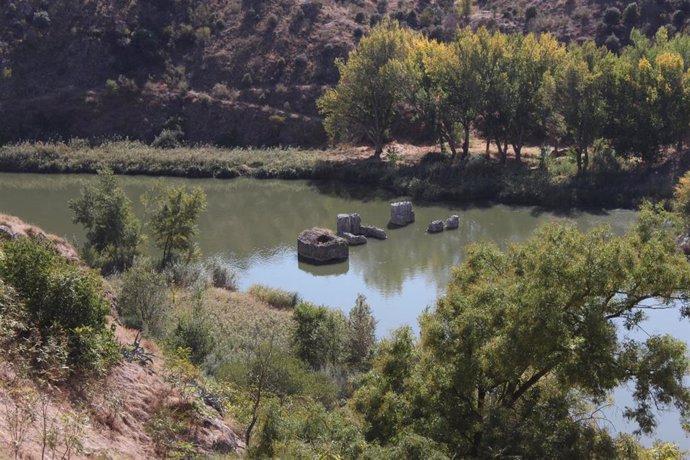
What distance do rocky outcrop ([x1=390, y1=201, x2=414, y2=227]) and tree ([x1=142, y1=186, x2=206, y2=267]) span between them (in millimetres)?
13197

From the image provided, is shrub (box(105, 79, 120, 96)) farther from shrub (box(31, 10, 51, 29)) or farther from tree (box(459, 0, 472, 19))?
tree (box(459, 0, 472, 19))

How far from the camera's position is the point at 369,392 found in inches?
665

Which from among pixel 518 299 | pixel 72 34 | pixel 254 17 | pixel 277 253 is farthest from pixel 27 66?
pixel 518 299

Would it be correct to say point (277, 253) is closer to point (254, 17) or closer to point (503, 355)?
point (503, 355)

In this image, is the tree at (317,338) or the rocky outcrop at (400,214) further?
the rocky outcrop at (400,214)

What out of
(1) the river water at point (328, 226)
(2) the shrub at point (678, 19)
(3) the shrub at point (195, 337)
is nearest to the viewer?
(3) the shrub at point (195, 337)

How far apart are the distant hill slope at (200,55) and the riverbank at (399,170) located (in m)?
3.77

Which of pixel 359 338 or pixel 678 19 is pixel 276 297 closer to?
pixel 359 338

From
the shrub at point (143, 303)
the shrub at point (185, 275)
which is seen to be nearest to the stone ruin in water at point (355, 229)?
the shrub at point (185, 275)

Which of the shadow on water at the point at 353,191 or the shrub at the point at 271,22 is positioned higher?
the shrub at the point at 271,22

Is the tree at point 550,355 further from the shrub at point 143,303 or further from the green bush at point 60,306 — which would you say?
the shrub at point 143,303

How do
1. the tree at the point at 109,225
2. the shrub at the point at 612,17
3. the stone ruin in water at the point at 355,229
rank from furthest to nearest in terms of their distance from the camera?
the shrub at the point at 612,17
the stone ruin in water at the point at 355,229
the tree at the point at 109,225

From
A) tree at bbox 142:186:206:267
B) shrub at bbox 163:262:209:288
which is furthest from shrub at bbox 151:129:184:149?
shrub at bbox 163:262:209:288

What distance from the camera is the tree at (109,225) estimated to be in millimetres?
35844
